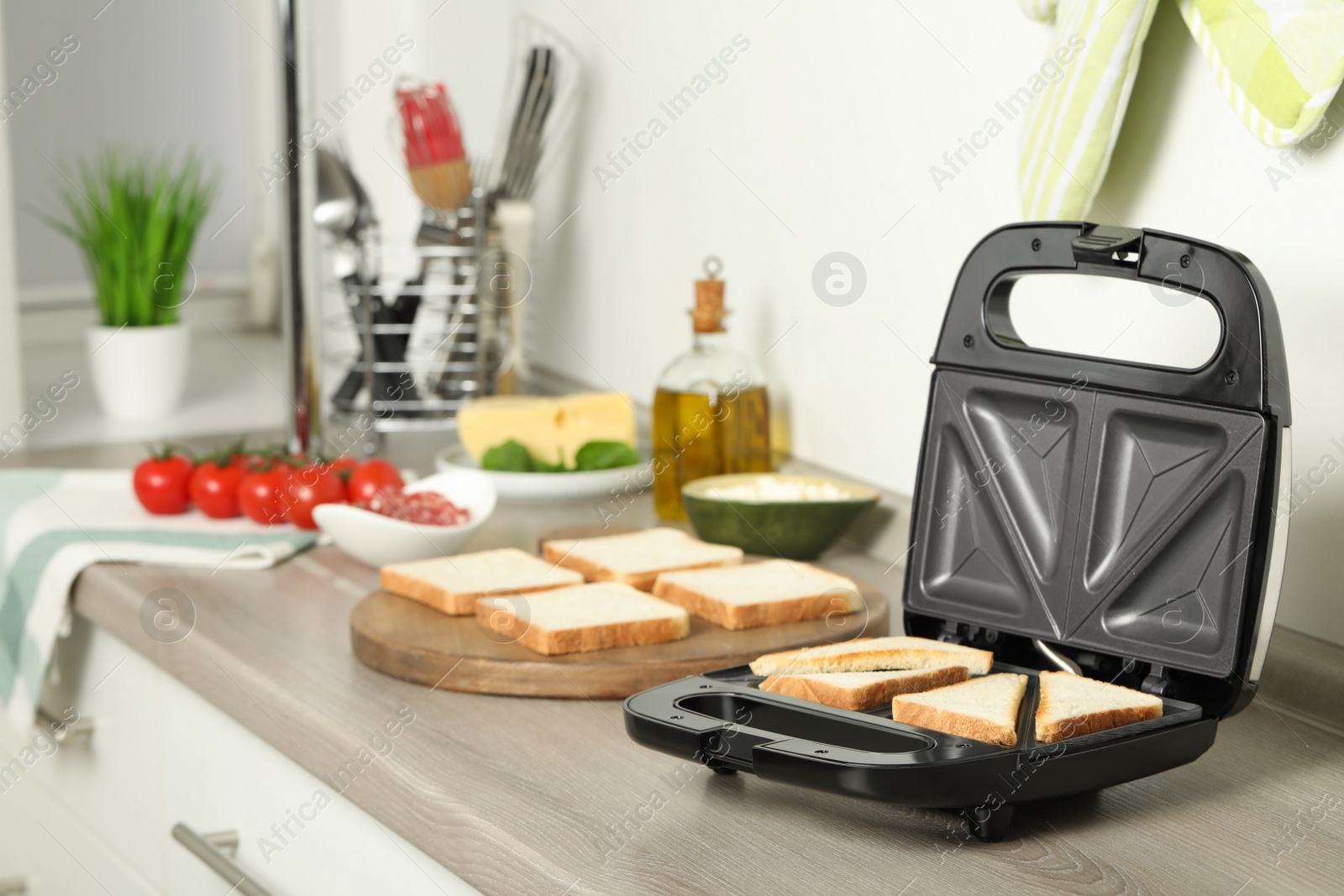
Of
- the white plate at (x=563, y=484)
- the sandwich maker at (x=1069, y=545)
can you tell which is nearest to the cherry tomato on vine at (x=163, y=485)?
the white plate at (x=563, y=484)

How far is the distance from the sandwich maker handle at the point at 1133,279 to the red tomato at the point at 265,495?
2.14 feet

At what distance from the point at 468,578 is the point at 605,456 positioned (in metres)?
0.37

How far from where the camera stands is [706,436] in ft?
4.13

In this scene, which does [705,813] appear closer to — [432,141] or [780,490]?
[780,490]

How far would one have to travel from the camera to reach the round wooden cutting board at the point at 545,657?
0.85 metres

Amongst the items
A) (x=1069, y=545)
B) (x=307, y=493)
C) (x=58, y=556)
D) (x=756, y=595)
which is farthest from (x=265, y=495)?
(x=1069, y=545)

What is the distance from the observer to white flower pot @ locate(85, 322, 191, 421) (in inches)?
66.2

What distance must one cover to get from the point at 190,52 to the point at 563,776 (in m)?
2.03

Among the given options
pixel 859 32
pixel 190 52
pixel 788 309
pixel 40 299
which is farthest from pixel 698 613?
pixel 190 52

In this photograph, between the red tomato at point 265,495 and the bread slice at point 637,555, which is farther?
the red tomato at point 265,495

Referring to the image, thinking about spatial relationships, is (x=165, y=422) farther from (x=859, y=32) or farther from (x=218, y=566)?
(x=859, y=32)

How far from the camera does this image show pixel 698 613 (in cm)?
97

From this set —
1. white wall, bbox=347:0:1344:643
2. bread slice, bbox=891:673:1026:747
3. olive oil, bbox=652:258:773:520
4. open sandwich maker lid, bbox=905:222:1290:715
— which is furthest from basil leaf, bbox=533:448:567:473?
bread slice, bbox=891:673:1026:747

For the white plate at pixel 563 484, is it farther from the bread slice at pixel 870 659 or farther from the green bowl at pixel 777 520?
the bread slice at pixel 870 659
